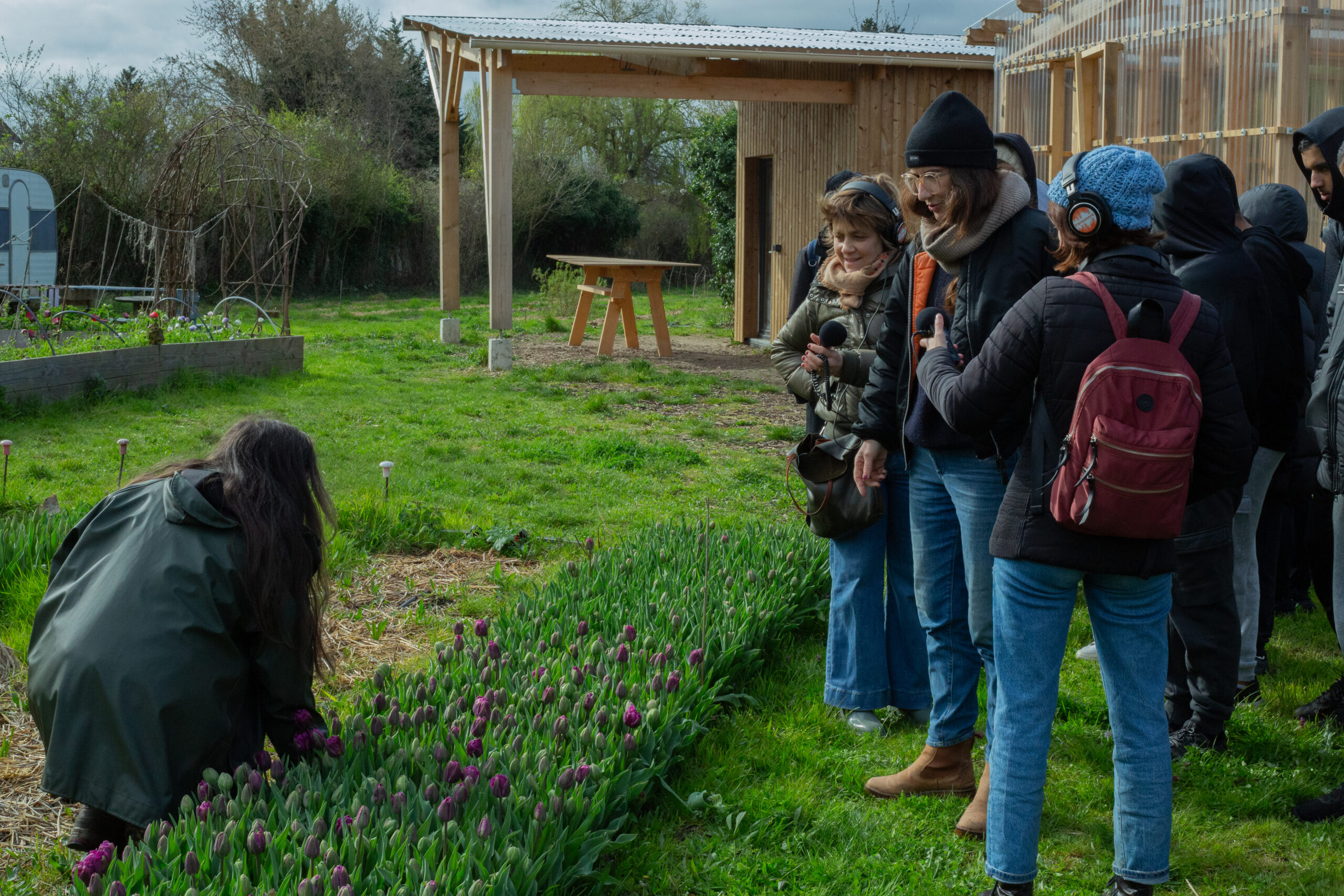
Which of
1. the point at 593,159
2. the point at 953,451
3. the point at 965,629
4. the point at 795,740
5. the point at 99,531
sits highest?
the point at 593,159

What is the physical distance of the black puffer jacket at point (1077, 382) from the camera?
2400 mm

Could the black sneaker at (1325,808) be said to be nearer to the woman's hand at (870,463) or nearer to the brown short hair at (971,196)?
the woman's hand at (870,463)

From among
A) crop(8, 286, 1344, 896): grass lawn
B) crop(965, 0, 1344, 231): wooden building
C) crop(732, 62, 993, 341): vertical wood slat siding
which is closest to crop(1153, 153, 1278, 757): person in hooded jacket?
crop(8, 286, 1344, 896): grass lawn

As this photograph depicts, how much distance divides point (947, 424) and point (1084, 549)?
0.57 meters

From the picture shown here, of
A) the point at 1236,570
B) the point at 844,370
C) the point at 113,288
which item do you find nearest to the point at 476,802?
the point at 844,370

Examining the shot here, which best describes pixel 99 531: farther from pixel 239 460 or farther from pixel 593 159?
pixel 593 159

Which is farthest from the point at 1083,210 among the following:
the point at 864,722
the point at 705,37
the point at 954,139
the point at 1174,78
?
the point at 705,37

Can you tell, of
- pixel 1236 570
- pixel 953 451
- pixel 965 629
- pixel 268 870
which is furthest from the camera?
pixel 1236 570

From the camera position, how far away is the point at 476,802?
2.62 metres

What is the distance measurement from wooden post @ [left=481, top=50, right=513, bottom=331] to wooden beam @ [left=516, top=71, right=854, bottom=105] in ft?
0.95

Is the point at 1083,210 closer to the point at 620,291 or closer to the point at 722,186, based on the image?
the point at 620,291

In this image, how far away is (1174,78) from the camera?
6.52m

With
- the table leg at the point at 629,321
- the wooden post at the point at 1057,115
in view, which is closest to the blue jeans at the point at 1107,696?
the wooden post at the point at 1057,115

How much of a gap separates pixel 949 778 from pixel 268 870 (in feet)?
6.33
